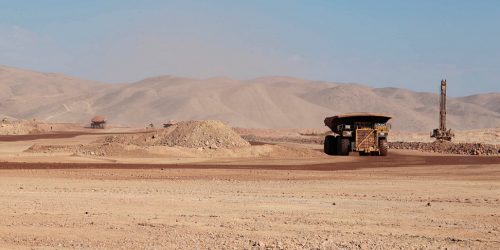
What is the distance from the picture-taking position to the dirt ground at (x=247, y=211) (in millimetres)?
8094

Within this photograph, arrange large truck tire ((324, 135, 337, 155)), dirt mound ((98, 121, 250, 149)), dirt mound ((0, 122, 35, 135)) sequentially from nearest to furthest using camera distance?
large truck tire ((324, 135, 337, 155)) → dirt mound ((98, 121, 250, 149)) → dirt mound ((0, 122, 35, 135))

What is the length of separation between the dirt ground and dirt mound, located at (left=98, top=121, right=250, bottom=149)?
52.7 feet

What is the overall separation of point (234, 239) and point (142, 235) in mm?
1611

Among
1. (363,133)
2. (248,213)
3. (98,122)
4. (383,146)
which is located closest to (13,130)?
(98,122)

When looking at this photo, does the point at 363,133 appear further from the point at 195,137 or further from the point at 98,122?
the point at 98,122

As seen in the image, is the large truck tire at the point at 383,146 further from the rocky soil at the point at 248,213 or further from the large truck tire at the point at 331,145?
the rocky soil at the point at 248,213

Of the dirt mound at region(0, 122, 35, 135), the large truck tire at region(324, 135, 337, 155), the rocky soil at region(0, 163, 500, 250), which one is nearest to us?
the rocky soil at region(0, 163, 500, 250)

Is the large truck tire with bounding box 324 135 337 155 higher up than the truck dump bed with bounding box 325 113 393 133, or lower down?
lower down

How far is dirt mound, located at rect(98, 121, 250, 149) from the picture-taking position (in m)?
37.0

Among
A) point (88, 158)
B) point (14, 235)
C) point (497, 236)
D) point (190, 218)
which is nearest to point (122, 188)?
point (190, 218)

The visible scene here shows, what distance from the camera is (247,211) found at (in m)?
11.0

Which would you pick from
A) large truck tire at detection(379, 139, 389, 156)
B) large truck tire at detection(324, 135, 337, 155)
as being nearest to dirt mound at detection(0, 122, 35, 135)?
large truck tire at detection(324, 135, 337, 155)

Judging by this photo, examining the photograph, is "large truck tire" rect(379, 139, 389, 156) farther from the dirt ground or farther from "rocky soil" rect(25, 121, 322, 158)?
the dirt ground

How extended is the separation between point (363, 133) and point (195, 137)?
13075 mm
